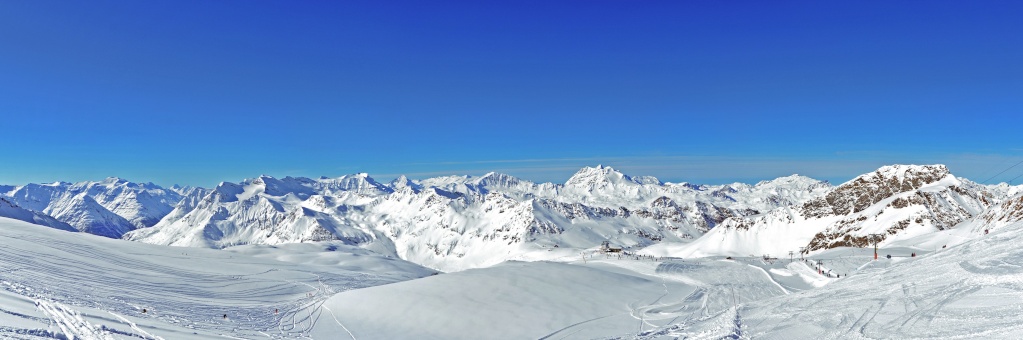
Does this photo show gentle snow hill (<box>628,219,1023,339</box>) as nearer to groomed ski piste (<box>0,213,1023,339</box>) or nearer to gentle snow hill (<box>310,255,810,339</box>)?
groomed ski piste (<box>0,213,1023,339</box>)

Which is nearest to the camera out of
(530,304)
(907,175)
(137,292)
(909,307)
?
(909,307)

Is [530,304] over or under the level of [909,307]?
under

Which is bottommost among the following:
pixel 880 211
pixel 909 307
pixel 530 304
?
pixel 530 304

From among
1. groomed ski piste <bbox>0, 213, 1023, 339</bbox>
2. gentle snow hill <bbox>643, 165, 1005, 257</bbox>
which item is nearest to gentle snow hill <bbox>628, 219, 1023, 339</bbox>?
groomed ski piste <bbox>0, 213, 1023, 339</bbox>

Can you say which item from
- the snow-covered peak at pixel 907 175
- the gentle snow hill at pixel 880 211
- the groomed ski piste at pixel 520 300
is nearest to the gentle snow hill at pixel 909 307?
the groomed ski piste at pixel 520 300

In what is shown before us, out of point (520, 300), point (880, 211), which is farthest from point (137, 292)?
point (880, 211)

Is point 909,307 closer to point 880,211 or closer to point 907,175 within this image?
point 880,211

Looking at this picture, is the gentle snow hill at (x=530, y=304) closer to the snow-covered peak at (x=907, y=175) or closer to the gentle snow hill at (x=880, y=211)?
the gentle snow hill at (x=880, y=211)

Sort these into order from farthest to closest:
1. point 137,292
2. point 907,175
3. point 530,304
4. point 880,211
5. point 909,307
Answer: point 907,175, point 880,211, point 137,292, point 530,304, point 909,307
